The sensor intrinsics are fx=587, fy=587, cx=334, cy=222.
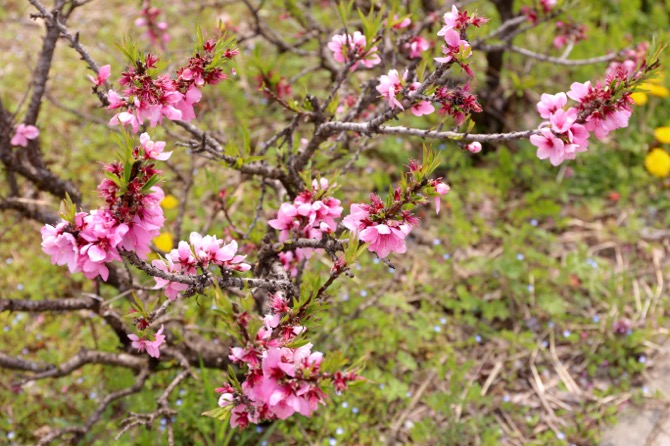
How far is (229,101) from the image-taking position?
4.97 meters

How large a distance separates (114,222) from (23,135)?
1586 millimetres

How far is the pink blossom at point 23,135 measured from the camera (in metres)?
2.75

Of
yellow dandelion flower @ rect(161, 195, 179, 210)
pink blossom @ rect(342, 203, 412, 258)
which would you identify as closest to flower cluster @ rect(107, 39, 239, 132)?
pink blossom @ rect(342, 203, 412, 258)

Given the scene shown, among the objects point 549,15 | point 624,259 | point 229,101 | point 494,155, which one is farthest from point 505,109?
point 229,101

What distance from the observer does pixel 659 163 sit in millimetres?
3971

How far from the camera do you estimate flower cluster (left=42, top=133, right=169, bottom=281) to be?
1.50m

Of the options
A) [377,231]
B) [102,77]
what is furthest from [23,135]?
[377,231]

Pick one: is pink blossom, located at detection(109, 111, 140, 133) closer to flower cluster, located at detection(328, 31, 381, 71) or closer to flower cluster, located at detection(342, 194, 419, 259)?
flower cluster, located at detection(342, 194, 419, 259)

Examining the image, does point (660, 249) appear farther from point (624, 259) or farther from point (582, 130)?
point (582, 130)

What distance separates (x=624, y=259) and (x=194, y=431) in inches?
112

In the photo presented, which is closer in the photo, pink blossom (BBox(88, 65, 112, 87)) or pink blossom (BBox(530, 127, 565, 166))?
pink blossom (BBox(530, 127, 565, 166))

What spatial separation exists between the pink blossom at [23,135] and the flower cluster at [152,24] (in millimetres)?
1472

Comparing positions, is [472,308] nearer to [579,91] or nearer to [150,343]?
[579,91]

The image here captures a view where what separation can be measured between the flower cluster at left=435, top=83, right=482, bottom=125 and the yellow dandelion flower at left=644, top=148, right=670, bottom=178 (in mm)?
2746
